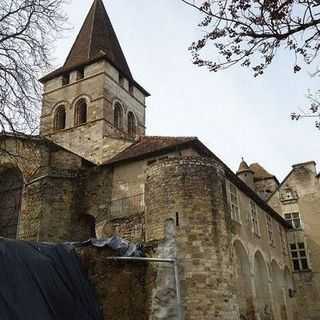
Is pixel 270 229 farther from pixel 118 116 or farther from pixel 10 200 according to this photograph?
pixel 10 200

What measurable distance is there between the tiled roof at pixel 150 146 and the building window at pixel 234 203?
333cm

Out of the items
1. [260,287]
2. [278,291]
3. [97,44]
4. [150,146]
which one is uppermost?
[97,44]

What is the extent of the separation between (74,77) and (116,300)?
1690cm

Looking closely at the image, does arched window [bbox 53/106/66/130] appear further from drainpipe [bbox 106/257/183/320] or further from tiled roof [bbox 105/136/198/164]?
drainpipe [bbox 106/257/183/320]

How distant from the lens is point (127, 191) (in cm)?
1677

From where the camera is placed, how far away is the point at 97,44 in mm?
27766

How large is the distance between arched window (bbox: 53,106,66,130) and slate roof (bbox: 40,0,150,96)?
2.03 meters

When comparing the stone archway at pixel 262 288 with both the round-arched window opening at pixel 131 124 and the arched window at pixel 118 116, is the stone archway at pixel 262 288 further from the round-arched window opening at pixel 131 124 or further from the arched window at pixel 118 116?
the round-arched window opening at pixel 131 124

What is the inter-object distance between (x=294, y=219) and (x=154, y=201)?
47.5 ft

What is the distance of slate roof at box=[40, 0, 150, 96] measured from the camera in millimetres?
26312

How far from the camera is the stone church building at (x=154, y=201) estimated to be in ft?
43.6

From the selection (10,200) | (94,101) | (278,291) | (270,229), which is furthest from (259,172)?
(10,200)

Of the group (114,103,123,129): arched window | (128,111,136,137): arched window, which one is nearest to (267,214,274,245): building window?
(128,111,136,137): arched window

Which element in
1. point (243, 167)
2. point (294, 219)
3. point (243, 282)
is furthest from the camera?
point (243, 167)
